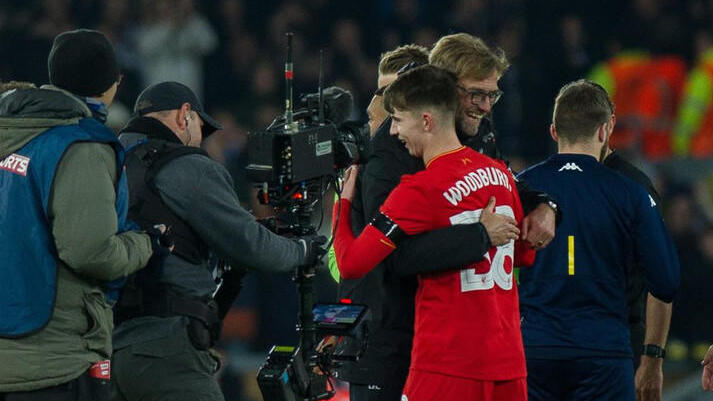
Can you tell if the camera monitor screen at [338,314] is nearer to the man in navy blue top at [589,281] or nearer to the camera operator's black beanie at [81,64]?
the man in navy blue top at [589,281]

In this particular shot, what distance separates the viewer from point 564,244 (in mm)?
4883

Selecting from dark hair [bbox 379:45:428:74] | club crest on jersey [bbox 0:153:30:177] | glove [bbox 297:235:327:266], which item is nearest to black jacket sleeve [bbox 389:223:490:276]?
glove [bbox 297:235:327:266]

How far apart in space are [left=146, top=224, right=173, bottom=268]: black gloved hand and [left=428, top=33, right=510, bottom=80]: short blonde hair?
1.15 m

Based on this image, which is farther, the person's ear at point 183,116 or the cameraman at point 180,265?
the person's ear at point 183,116

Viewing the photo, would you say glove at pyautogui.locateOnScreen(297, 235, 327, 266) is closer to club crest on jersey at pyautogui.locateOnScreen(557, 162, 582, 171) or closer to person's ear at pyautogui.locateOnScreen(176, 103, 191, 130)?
person's ear at pyautogui.locateOnScreen(176, 103, 191, 130)

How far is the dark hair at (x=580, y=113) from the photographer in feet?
16.4

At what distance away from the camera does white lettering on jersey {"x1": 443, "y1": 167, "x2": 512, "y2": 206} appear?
427 centimetres

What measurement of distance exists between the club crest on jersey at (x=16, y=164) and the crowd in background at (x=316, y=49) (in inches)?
209

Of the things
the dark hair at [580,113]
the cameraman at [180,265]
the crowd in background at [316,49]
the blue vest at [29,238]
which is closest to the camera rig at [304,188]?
the cameraman at [180,265]

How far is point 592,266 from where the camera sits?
4867mm

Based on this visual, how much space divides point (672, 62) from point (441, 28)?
6.37 feet

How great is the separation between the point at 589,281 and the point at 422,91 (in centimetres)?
105

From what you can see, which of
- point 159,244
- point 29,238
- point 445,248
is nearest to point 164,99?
point 159,244

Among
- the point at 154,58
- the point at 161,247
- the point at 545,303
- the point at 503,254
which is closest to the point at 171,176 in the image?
the point at 161,247
